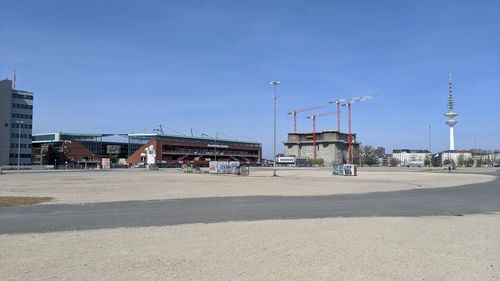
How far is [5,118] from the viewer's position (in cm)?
13400

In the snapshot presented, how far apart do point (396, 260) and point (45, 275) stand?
6.20 m

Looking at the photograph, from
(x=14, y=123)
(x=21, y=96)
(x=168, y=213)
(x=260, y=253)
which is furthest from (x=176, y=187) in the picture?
(x=21, y=96)

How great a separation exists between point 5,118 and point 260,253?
143 metres

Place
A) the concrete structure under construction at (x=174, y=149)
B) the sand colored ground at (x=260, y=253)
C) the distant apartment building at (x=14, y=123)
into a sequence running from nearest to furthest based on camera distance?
the sand colored ground at (x=260, y=253), the distant apartment building at (x=14, y=123), the concrete structure under construction at (x=174, y=149)

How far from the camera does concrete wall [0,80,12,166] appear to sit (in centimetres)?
13150

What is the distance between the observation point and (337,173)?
249ft

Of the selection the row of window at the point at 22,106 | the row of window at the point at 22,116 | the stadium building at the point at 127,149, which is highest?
the row of window at the point at 22,106

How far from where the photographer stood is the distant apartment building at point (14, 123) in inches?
5202

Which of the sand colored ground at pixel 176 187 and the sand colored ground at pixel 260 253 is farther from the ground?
the sand colored ground at pixel 260 253

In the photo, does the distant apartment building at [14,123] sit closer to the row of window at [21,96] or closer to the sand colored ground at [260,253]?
the row of window at [21,96]

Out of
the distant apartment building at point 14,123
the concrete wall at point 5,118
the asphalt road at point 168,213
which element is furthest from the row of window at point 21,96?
the asphalt road at point 168,213

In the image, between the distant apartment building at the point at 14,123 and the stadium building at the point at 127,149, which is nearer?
the distant apartment building at the point at 14,123

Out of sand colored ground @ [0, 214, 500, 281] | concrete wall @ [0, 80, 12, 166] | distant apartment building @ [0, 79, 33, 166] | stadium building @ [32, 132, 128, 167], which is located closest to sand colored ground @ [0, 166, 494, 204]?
sand colored ground @ [0, 214, 500, 281]

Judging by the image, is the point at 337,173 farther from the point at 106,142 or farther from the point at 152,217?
the point at 106,142
